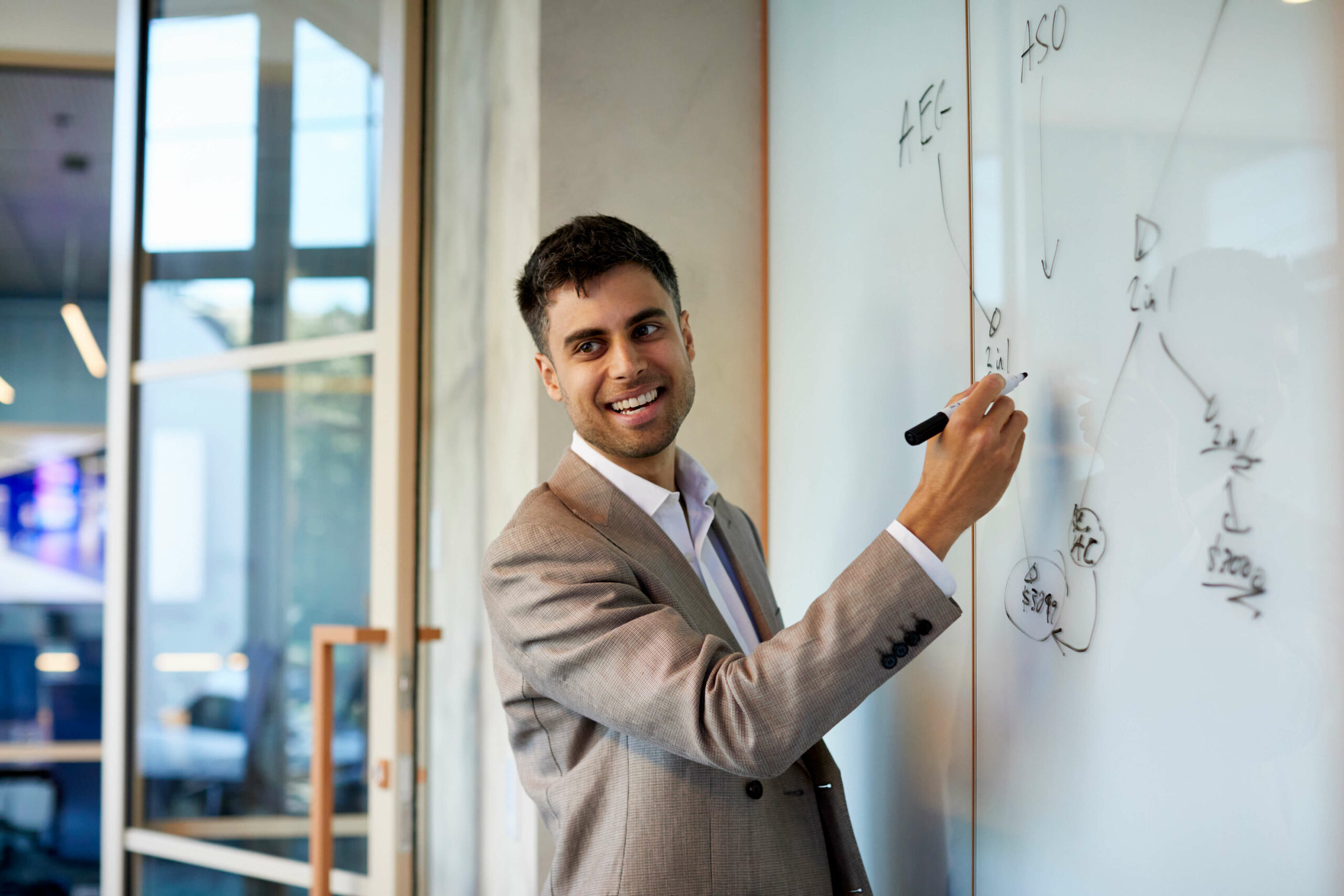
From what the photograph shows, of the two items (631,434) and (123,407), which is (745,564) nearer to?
(631,434)

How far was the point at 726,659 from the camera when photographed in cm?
86

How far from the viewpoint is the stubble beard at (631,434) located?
1.11 m

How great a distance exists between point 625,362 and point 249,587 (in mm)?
1544

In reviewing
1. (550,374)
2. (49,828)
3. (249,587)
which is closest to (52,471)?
(49,828)

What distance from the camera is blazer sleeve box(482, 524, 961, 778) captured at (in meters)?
0.81

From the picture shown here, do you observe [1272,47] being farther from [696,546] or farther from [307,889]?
[307,889]

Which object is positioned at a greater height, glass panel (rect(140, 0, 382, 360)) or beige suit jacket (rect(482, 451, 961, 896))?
glass panel (rect(140, 0, 382, 360))

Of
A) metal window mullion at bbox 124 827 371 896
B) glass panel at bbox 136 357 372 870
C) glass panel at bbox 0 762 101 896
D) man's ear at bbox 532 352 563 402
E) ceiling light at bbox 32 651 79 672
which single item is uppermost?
man's ear at bbox 532 352 563 402

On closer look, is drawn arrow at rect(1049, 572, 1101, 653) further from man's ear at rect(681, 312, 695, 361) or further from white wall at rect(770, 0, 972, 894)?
man's ear at rect(681, 312, 695, 361)

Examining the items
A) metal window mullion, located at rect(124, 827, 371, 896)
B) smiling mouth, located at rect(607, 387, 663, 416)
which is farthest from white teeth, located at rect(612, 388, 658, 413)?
metal window mullion, located at rect(124, 827, 371, 896)

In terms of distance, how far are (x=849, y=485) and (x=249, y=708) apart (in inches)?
63.6

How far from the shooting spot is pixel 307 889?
2.10 m

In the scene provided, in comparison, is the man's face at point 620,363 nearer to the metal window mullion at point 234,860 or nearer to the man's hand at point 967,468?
the man's hand at point 967,468

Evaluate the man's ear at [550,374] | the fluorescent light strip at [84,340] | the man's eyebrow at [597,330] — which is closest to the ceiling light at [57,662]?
the fluorescent light strip at [84,340]
